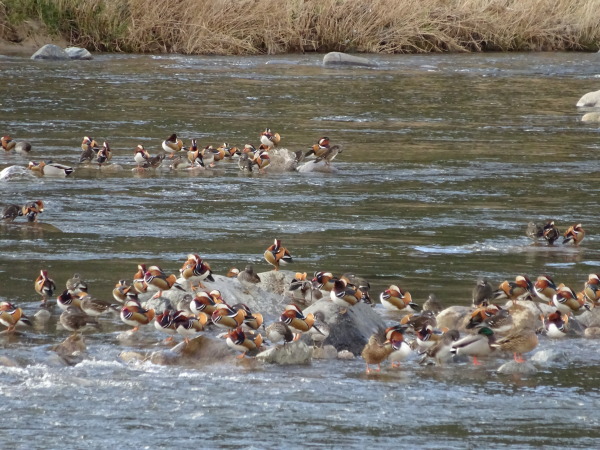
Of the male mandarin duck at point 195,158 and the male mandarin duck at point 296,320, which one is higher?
the male mandarin duck at point 296,320

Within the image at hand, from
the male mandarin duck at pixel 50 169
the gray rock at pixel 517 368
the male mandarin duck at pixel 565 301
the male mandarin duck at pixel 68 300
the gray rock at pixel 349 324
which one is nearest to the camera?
the gray rock at pixel 517 368

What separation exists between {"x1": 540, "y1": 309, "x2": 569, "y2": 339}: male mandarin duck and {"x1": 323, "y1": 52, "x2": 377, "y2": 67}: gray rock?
25.0 metres

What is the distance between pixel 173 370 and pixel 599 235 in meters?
6.41

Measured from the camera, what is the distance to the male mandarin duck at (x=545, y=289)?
10.3 meters

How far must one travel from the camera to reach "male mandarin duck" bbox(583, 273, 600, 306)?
10344 millimetres

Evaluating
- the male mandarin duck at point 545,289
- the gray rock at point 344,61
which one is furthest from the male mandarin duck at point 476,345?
the gray rock at point 344,61

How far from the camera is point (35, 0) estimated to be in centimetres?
3578

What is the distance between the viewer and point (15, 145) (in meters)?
18.6

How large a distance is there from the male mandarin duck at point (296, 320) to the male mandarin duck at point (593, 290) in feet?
8.30

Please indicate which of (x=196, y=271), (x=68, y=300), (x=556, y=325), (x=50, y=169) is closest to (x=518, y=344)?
(x=556, y=325)

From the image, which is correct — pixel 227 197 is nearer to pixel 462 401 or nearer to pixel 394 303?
pixel 394 303

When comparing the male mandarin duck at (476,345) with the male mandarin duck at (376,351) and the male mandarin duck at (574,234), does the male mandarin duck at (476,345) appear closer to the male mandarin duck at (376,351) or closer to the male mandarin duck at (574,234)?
the male mandarin duck at (376,351)

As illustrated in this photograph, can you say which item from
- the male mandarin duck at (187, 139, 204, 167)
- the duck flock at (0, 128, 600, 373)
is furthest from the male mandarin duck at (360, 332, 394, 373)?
the male mandarin duck at (187, 139, 204, 167)

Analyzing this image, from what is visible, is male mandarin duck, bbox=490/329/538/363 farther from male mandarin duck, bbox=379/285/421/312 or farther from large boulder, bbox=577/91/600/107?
large boulder, bbox=577/91/600/107
